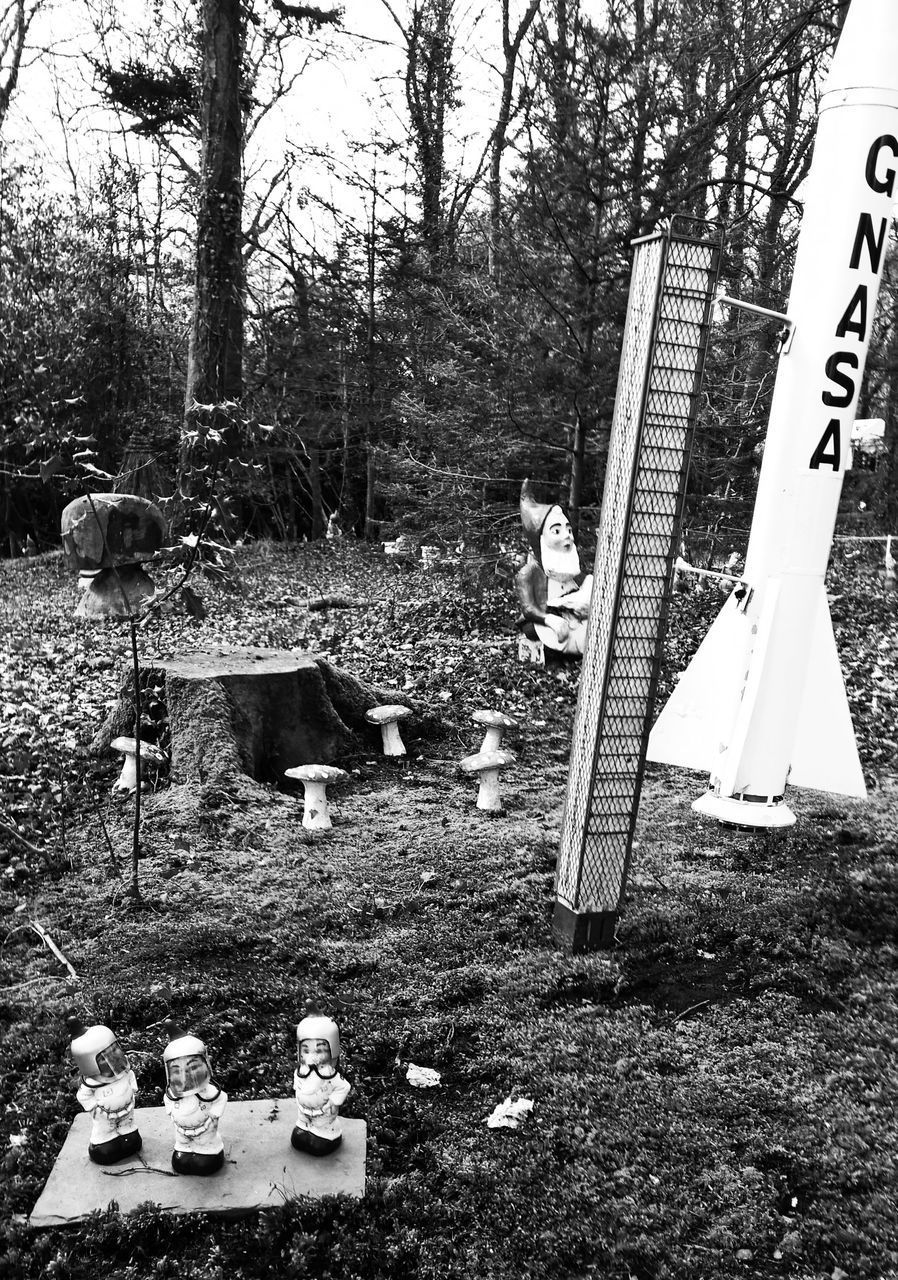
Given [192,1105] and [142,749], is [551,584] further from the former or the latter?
[192,1105]

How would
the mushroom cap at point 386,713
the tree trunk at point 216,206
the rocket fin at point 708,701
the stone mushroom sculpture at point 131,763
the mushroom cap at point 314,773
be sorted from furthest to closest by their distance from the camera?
the tree trunk at point 216,206, the mushroom cap at point 386,713, the stone mushroom sculpture at point 131,763, the mushroom cap at point 314,773, the rocket fin at point 708,701

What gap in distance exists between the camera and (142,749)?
5316 mm

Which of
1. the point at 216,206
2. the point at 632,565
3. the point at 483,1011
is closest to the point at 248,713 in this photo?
the point at 483,1011

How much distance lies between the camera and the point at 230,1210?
2.58 m

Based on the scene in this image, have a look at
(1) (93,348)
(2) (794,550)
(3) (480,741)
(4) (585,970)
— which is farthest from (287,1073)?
(1) (93,348)

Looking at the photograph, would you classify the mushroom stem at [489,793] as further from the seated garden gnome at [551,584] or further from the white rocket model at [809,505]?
the seated garden gnome at [551,584]

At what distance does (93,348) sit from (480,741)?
12.6 metres

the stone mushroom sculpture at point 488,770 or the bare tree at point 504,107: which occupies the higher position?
the bare tree at point 504,107

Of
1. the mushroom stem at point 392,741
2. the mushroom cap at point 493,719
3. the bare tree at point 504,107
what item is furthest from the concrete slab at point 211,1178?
the bare tree at point 504,107

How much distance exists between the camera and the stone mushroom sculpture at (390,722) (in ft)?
20.6

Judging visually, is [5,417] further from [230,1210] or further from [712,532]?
[230,1210]

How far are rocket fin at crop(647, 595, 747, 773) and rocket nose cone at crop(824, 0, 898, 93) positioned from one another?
2449mm

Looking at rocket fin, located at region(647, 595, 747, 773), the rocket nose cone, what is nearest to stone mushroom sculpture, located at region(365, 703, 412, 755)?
rocket fin, located at region(647, 595, 747, 773)

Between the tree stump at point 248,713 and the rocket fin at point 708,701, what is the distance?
245cm
